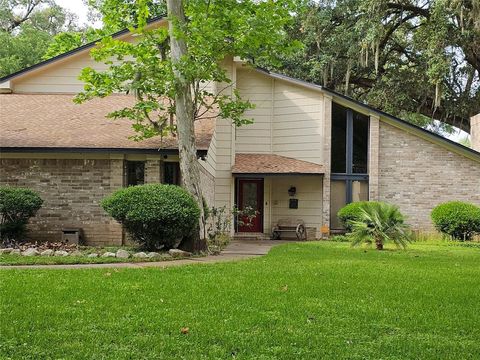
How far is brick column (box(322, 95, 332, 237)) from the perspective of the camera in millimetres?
18812

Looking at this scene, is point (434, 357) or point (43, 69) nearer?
point (434, 357)

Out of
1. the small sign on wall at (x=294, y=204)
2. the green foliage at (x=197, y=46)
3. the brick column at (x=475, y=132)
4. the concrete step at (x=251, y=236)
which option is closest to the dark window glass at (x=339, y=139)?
the small sign on wall at (x=294, y=204)

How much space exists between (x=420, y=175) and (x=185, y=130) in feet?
33.8

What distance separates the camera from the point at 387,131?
62.3 feet

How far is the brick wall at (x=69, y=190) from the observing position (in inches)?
533

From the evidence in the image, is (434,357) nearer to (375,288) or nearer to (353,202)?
(375,288)

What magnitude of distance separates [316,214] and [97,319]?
14.8m

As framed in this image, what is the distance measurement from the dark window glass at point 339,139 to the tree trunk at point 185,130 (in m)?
8.67

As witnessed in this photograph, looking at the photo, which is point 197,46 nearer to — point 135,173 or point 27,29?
point 135,173

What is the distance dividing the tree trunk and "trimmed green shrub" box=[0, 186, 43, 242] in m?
3.78

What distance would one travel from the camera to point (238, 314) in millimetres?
5227

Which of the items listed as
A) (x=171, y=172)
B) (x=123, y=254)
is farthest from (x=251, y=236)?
(x=123, y=254)

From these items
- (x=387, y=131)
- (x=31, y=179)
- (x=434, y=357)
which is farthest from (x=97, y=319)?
(x=387, y=131)

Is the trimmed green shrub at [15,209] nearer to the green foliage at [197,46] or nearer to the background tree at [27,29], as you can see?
the green foliage at [197,46]
